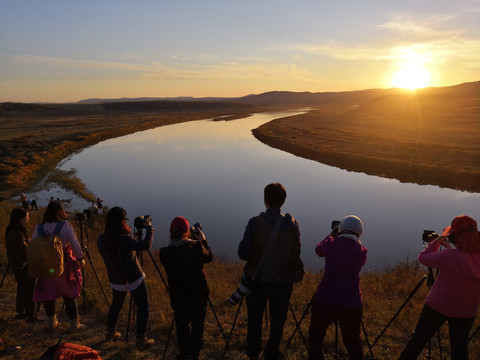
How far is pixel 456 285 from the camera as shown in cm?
330

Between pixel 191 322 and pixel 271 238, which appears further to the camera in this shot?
pixel 191 322

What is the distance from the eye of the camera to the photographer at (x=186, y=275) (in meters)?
3.83

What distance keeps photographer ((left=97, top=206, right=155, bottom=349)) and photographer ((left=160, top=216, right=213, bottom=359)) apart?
61cm

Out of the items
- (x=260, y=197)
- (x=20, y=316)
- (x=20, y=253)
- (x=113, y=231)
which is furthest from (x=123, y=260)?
(x=260, y=197)

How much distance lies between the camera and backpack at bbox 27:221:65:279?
448 centimetres

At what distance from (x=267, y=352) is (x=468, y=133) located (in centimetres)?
5416

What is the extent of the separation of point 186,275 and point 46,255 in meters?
2.12

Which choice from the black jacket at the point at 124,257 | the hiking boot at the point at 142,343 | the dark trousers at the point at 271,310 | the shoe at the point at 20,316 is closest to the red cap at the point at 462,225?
the dark trousers at the point at 271,310

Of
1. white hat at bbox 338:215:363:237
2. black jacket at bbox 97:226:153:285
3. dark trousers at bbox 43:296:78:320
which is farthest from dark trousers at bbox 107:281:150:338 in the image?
white hat at bbox 338:215:363:237

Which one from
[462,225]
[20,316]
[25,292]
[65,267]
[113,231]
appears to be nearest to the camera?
[462,225]

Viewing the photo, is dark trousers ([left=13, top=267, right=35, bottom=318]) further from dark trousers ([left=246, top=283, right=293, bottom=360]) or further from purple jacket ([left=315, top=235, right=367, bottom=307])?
purple jacket ([left=315, top=235, right=367, bottom=307])

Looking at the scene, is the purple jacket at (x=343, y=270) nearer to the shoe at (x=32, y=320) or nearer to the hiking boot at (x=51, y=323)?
the hiking boot at (x=51, y=323)

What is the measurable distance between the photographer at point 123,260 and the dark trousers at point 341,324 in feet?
7.46

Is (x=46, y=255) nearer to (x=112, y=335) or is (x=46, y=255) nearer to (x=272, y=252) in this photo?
(x=112, y=335)
